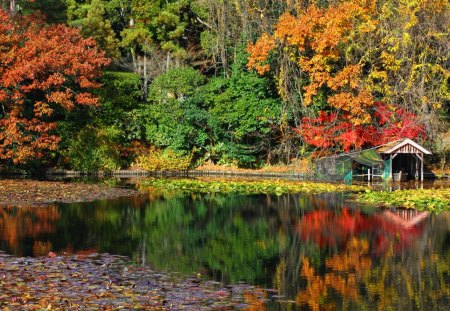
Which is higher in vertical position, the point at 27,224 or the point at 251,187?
the point at 251,187

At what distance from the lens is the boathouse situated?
39.9 meters

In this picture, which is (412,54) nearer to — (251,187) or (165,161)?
(251,187)

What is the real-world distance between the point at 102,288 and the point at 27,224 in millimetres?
9359

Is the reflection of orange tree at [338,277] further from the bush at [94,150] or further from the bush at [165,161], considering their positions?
the bush at [94,150]

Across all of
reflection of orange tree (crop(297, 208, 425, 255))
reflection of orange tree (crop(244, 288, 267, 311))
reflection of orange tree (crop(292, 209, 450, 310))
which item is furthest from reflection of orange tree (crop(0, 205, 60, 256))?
reflection of orange tree (crop(297, 208, 425, 255))

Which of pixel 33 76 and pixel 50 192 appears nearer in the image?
pixel 50 192

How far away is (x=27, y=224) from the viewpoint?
2209cm

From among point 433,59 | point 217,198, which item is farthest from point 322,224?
point 433,59

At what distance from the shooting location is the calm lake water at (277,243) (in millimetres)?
14336

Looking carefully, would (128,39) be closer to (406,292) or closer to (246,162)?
(246,162)

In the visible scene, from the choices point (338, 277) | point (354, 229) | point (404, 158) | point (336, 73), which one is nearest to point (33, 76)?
point (336, 73)

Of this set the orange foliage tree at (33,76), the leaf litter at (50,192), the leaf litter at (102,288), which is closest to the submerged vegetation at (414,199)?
the leaf litter at (50,192)

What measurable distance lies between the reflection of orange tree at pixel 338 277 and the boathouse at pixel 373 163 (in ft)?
68.9

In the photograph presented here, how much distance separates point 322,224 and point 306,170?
20.5 metres
